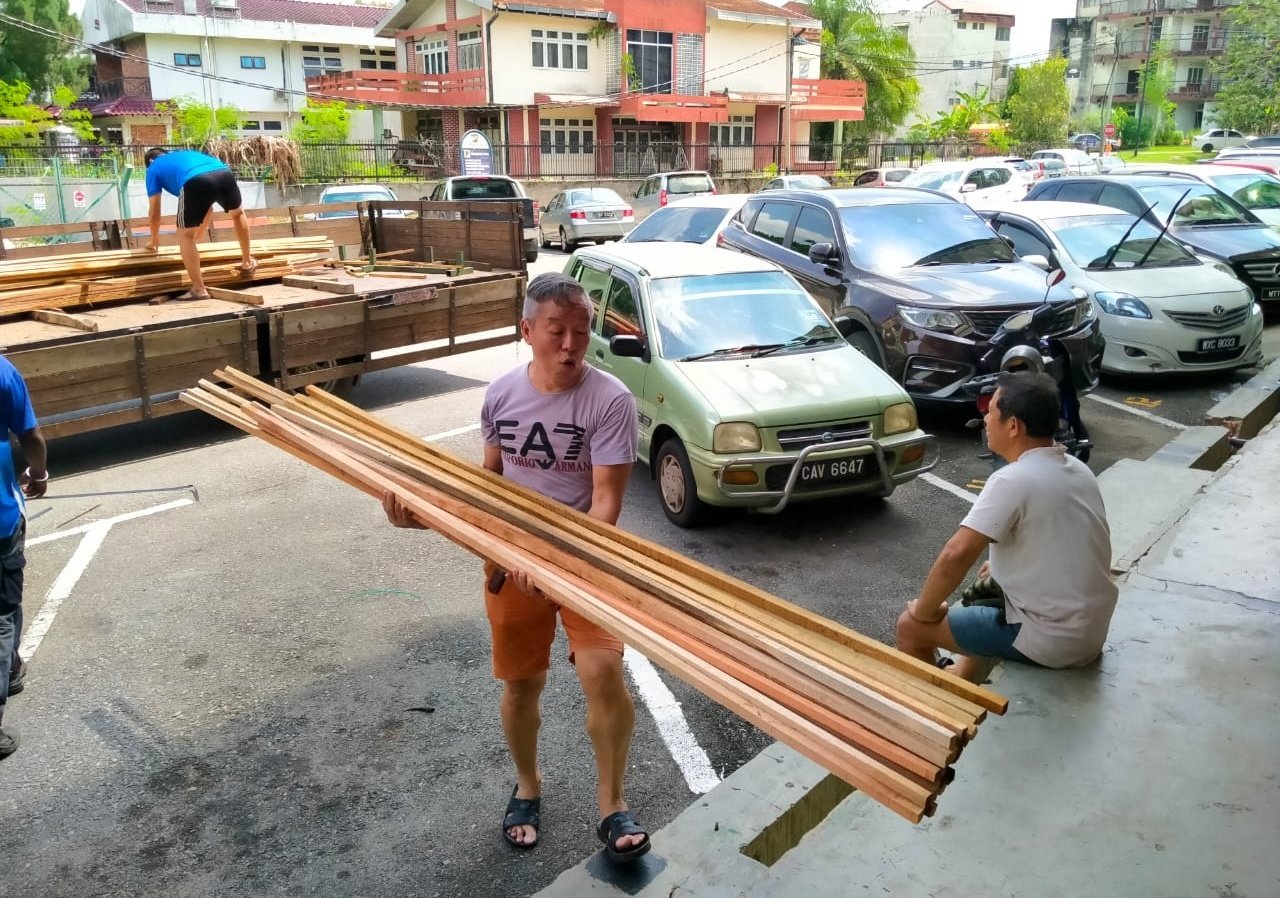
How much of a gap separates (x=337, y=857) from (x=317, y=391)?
195cm

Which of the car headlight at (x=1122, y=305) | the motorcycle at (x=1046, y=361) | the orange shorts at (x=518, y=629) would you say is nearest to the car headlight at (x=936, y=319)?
the motorcycle at (x=1046, y=361)

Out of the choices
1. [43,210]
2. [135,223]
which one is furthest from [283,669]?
[43,210]

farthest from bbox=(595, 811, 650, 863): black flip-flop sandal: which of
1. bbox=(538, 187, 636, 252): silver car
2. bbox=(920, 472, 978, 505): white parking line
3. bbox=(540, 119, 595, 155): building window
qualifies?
bbox=(540, 119, 595, 155): building window

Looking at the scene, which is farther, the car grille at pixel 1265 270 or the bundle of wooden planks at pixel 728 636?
the car grille at pixel 1265 270

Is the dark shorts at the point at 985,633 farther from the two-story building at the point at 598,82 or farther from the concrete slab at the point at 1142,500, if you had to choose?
the two-story building at the point at 598,82

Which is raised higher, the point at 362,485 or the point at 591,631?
the point at 362,485

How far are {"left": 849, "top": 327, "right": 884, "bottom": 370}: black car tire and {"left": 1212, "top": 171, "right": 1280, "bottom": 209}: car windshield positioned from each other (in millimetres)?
9983

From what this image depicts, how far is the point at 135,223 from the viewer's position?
10844 mm

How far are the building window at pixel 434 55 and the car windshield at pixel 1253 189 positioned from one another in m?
31.5

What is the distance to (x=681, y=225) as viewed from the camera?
38.3ft

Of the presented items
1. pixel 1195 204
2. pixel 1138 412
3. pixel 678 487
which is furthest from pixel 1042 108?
pixel 678 487

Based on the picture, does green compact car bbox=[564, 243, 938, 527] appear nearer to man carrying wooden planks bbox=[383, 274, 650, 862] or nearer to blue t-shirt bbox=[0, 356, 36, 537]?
man carrying wooden planks bbox=[383, 274, 650, 862]

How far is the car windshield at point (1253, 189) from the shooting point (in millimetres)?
15570

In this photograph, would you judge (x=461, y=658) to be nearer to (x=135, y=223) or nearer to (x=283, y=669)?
(x=283, y=669)
